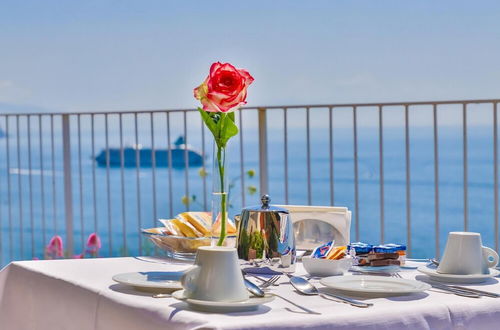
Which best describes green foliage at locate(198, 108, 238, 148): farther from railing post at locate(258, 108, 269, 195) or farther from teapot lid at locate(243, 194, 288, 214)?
railing post at locate(258, 108, 269, 195)

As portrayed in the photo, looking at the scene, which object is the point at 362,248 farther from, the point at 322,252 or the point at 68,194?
the point at 68,194

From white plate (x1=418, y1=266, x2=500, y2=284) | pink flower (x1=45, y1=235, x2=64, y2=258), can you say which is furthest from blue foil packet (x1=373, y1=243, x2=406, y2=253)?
pink flower (x1=45, y1=235, x2=64, y2=258)

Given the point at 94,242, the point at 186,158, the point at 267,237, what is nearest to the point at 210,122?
the point at 267,237

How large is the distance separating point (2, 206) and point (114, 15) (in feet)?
51.0

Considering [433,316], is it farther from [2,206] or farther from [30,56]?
[30,56]

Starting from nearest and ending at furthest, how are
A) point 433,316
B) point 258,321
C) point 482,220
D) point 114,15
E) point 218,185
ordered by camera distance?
point 258,321 → point 433,316 → point 218,185 → point 482,220 → point 114,15

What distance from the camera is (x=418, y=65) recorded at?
19172 millimetres

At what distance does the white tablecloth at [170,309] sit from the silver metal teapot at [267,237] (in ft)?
0.33

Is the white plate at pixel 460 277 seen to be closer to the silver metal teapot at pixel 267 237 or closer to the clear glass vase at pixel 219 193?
the silver metal teapot at pixel 267 237

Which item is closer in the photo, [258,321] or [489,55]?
[258,321]

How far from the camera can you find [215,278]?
43.8 inches

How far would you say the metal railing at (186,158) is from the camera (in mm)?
3434

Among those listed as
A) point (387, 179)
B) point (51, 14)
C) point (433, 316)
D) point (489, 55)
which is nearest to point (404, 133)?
point (387, 179)

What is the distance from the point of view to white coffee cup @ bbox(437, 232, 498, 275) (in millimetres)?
1370
